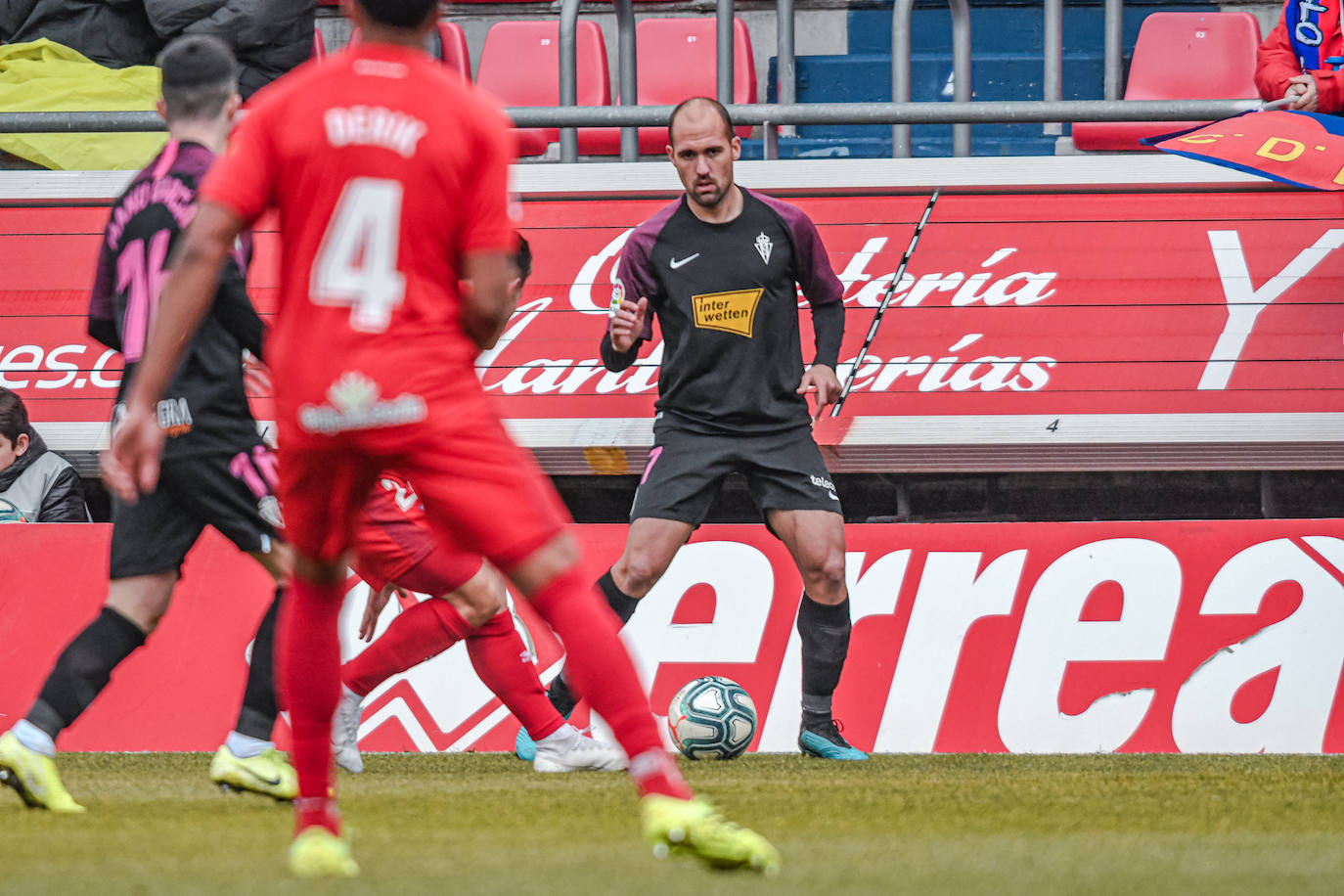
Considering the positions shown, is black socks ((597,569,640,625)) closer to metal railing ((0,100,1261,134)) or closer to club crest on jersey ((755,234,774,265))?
club crest on jersey ((755,234,774,265))

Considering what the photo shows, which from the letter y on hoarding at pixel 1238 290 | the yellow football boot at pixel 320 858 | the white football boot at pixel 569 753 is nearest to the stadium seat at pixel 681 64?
the letter y on hoarding at pixel 1238 290

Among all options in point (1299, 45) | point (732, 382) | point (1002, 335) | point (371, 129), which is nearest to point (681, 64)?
point (1002, 335)

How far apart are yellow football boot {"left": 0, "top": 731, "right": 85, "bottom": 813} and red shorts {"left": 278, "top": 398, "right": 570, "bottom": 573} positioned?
1490mm

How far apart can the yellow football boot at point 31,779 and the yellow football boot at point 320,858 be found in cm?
132

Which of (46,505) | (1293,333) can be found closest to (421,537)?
(46,505)

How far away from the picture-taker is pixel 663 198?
24.6ft

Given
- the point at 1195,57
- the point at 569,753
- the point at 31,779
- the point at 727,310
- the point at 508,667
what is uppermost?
the point at 1195,57

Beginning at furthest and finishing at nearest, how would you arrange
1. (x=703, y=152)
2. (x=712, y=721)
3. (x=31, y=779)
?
(x=703, y=152), (x=712, y=721), (x=31, y=779)

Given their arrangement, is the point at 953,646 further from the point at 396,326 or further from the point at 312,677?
the point at 396,326

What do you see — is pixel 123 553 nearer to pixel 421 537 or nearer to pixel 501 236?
pixel 421 537

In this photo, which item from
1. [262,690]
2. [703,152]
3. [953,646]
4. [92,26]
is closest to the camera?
[262,690]

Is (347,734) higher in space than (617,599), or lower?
lower

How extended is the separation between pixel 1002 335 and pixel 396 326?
499 cm

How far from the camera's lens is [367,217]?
2652 millimetres
